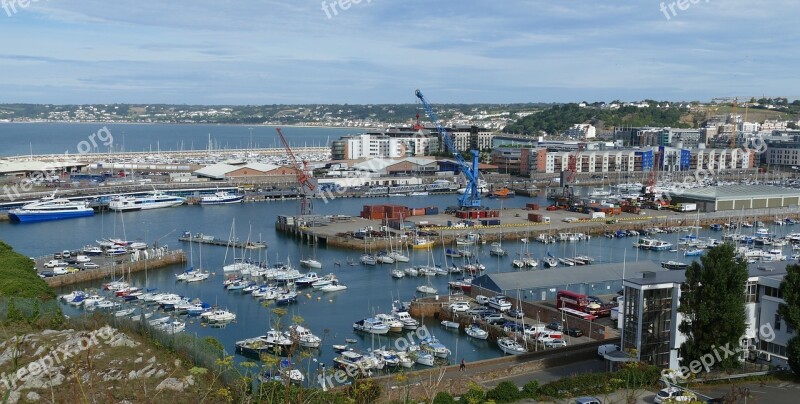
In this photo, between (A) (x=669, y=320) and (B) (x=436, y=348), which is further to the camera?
(B) (x=436, y=348)

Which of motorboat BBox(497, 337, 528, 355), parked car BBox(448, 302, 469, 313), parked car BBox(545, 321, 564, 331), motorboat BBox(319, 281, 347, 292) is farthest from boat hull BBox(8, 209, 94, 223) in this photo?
parked car BBox(545, 321, 564, 331)

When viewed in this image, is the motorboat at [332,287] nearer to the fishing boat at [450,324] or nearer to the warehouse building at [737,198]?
the fishing boat at [450,324]

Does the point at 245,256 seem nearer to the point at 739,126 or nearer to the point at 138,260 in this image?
the point at 138,260

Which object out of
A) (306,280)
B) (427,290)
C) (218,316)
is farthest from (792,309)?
(306,280)

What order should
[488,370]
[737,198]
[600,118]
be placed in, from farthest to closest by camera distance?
[600,118]
[737,198]
[488,370]

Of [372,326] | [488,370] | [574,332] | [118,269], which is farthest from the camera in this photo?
[118,269]

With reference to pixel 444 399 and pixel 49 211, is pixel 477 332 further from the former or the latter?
pixel 49 211

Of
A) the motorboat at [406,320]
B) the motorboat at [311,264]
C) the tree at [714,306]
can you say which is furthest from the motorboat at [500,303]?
the motorboat at [311,264]

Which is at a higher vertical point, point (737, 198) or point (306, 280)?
point (737, 198)

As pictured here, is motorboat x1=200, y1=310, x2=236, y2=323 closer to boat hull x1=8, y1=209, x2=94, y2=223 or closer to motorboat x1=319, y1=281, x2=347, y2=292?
motorboat x1=319, y1=281, x2=347, y2=292
